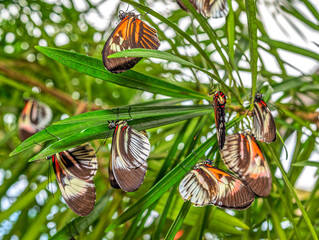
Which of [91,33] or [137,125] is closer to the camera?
[137,125]

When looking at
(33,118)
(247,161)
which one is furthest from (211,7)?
(33,118)

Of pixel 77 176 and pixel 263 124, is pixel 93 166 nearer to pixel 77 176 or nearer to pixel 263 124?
pixel 77 176

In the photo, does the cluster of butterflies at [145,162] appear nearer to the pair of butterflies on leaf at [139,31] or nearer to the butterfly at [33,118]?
the pair of butterflies on leaf at [139,31]

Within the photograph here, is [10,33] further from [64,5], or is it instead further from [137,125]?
[137,125]

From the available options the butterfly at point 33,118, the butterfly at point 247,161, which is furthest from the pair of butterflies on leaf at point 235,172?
the butterfly at point 33,118

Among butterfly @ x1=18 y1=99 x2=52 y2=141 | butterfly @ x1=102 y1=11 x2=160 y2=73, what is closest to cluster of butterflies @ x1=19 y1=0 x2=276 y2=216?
butterfly @ x1=102 y1=11 x2=160 y2=73

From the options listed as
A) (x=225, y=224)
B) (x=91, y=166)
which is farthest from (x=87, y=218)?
(x=225, y=224)

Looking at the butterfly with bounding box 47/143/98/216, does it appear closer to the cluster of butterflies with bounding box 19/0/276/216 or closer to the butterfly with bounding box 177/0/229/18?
the cluster of butterflies with bounding box 19/0/276/216
